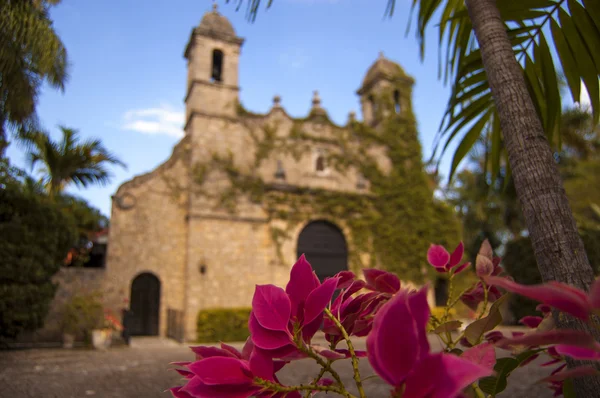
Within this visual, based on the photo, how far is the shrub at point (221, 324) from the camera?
11.8m

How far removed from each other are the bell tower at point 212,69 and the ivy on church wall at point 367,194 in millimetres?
811

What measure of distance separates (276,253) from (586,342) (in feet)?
45.2

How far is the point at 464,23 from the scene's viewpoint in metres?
1.88

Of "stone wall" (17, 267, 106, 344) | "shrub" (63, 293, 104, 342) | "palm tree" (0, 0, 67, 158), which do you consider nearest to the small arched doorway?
"stone wall" (17, 267, 106, 344)

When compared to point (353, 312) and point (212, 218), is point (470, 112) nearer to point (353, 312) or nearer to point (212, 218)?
point (353, 312)

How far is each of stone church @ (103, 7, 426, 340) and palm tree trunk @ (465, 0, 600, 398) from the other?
38.5 feet

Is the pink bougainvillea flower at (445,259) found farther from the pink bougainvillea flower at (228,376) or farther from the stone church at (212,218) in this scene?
the stone church at (212,218)

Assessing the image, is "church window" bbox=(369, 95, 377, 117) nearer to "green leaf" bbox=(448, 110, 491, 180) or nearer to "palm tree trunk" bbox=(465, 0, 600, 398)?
"green leaf" bbox=(448, 110, 491, 180)

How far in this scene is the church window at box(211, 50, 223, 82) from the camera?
15.6m

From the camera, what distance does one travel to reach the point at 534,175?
1.14m

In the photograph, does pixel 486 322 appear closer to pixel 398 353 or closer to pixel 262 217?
pixel 398 353

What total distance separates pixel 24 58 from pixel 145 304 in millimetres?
7681

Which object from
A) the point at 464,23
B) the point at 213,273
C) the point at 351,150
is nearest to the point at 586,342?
the point at 464,23

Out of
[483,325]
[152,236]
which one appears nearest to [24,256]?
[152,236]
